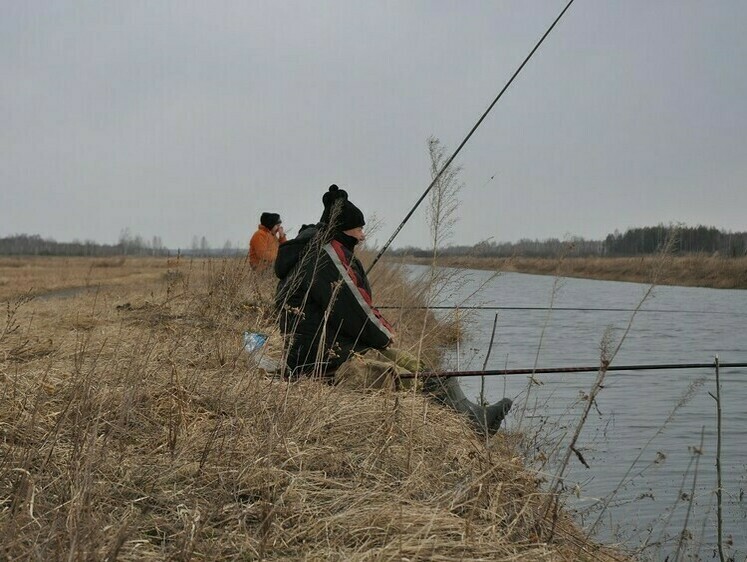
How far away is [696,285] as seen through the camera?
37.5m

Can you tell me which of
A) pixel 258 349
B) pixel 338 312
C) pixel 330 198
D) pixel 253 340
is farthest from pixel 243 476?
pixel 330 198

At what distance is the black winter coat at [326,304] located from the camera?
5.20 meters

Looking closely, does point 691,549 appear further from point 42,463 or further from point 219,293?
point 219,293

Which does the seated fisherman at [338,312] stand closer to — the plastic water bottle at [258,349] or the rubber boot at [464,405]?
the rubber boot at [464,405]

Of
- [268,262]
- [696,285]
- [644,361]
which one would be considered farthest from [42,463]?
[696,285]

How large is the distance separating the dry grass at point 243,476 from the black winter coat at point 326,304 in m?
0.43

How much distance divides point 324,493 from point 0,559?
1.21 meters

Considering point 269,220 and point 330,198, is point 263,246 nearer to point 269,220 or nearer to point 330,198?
point 269,220

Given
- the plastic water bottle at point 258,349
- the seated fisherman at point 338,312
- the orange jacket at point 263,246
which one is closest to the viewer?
the plastic water bottle at point 258,349

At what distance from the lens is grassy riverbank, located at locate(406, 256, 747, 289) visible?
4066mm

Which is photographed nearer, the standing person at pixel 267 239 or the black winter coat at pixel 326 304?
the black winter coat at pixel 326 304

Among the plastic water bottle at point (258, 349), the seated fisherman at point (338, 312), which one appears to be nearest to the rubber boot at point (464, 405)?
the seated fisherman at point (338, 312)

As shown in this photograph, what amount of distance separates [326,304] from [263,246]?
6.56 meters

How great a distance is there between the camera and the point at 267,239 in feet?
38.9
